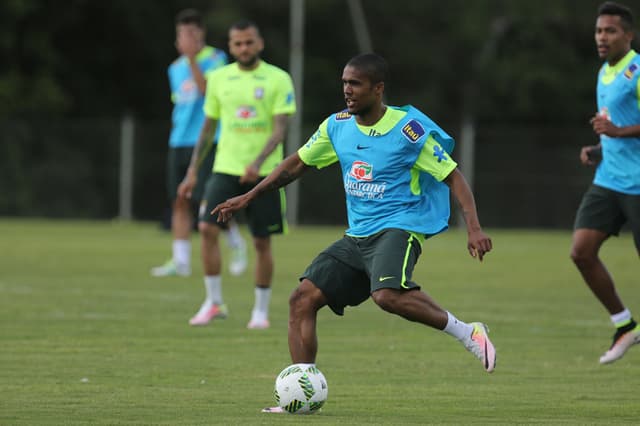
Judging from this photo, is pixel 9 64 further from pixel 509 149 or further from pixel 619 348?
pixel 619 348

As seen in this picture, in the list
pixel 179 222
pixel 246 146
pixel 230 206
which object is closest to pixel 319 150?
pixel 230 206

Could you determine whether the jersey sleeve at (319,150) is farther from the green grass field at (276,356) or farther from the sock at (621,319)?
the sock at (621,319)

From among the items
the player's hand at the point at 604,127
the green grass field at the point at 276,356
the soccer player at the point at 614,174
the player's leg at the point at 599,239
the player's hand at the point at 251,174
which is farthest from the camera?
the player's hand at the point at 251,174

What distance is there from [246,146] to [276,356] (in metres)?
2.62

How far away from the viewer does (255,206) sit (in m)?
11.5

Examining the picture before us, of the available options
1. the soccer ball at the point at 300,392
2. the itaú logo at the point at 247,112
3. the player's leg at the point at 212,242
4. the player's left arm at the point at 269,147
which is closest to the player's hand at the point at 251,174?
the player's left arm at the point at 269,147

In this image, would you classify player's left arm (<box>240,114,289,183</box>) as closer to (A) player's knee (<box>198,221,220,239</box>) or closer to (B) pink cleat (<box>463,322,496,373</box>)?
(A) player's knee (<box>198,221,220,239</box>)

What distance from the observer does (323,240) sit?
25.1m

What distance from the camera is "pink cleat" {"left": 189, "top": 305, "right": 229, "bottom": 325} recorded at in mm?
11594

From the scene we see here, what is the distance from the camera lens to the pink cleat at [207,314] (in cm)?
1159

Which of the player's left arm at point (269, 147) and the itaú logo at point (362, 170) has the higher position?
the itaú logo at point (362, 170)

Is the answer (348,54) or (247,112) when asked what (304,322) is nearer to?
(247,112)

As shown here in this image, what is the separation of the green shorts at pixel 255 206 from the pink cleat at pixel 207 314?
29.8 inches

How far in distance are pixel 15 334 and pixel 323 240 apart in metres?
14.6
